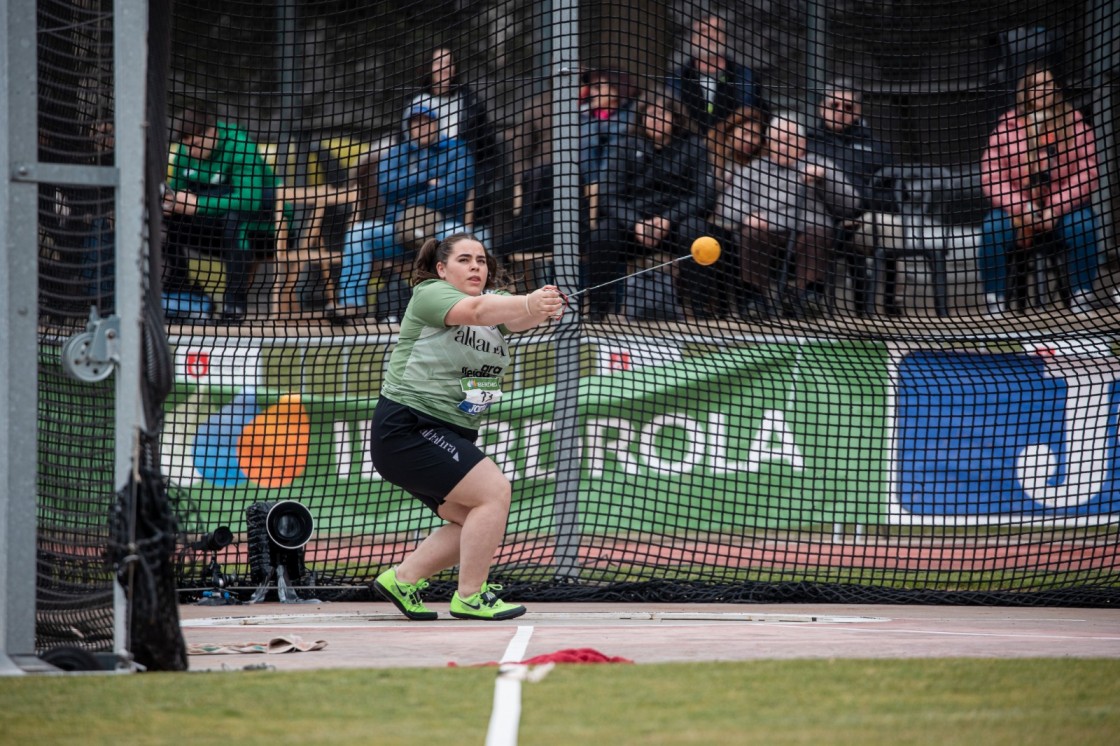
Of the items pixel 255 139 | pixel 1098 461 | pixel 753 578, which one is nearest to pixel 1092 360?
pixel 1098 461

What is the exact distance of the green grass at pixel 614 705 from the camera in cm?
311

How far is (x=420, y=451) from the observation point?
6039 millimetres

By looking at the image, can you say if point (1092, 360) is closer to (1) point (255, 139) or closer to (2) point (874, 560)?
(2) point (874, 560)

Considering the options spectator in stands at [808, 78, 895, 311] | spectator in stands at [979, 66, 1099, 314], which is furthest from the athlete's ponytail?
spectator in stands at [979, 66, 1099, 314]

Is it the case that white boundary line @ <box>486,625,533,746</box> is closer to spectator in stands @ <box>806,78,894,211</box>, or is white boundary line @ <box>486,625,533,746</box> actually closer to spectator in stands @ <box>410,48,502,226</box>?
spectator in stands @ <box>410,48,502,226</box>

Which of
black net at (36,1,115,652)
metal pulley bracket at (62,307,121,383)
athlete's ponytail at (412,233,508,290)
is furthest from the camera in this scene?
athlete's ponytail at (412,233,508,290)

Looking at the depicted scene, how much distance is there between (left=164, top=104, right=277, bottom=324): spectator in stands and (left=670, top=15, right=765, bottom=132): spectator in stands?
2.60 metres

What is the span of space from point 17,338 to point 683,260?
4822 millimetres

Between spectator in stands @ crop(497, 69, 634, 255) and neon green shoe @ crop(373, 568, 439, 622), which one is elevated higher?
spectator in stands @ crop(497, 69, 634, 255)

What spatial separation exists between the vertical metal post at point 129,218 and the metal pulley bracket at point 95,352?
0.03 metres

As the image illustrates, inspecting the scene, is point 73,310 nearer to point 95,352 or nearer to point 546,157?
point 95,352

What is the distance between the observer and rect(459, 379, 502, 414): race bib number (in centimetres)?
613

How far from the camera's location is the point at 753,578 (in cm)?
792

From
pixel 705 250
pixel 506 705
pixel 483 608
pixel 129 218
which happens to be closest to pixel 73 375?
pixel 129 218
